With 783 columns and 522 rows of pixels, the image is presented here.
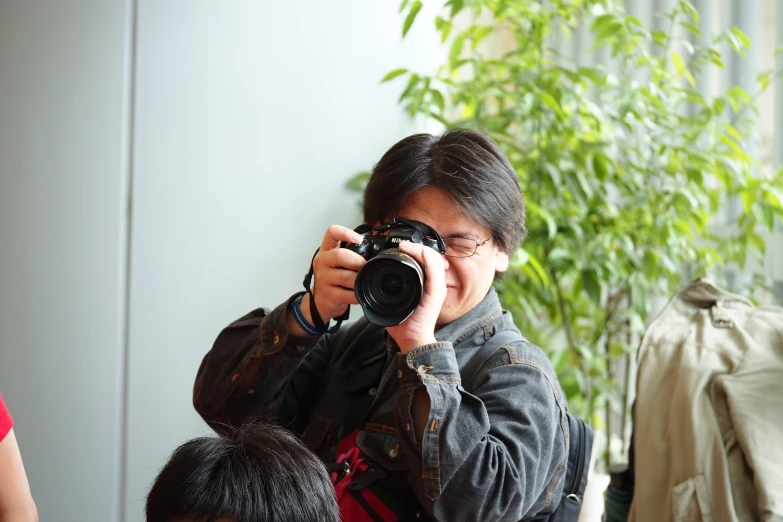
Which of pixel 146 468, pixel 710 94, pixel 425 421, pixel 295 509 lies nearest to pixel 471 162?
pixel 425 421

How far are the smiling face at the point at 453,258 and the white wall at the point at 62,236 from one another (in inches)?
26.9

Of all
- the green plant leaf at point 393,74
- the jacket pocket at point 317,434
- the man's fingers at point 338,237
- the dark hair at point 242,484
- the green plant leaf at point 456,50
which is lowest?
the jacket pocket at point 317,434

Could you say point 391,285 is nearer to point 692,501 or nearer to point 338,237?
point 338,237

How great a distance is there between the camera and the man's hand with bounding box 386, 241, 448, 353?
93 centimetres

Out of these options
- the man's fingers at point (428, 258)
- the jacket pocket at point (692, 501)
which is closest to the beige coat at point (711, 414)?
the jacket pocket at point (692, 501)

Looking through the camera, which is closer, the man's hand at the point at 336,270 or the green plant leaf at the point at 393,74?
the man's hand at the point at 336,270

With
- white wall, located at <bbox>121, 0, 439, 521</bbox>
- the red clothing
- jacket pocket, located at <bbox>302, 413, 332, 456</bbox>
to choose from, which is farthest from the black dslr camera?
white wall, located at <bbox>121, 0, 439, 521</bbox>

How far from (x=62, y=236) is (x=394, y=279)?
2.58 ft

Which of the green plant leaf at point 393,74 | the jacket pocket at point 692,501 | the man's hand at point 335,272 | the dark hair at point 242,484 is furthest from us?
the green plant leaf at point 393,74

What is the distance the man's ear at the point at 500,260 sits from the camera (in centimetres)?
108

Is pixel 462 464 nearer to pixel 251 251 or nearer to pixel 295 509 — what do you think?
pixel 295 509

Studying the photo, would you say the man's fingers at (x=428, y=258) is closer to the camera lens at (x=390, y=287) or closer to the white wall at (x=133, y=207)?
the camera lens at (x=390, y=287)

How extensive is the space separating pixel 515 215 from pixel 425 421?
34cm

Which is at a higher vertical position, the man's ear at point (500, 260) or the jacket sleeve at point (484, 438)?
the man's ear at point (500, 260)
